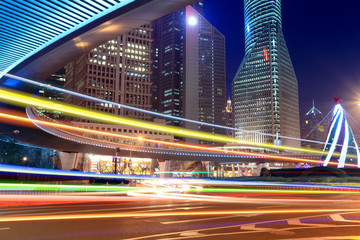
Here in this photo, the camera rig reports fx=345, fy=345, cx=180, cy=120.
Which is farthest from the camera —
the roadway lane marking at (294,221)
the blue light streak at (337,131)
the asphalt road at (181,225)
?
the blue light streak at (337,131)

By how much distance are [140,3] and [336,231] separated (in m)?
13.1

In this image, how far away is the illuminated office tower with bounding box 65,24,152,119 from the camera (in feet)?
526

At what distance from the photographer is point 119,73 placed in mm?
166250

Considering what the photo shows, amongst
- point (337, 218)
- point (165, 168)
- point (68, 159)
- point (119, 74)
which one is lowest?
point (337, 218)

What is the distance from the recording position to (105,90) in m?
162

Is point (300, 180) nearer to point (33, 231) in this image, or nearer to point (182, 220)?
point (182, 220)

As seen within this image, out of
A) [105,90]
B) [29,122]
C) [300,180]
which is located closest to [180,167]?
[105,90]

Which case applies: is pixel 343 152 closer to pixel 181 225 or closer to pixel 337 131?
pixel 337 131

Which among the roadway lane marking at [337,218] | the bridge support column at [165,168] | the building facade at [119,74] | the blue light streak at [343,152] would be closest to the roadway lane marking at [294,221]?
the roadway lane marking at [337,218]

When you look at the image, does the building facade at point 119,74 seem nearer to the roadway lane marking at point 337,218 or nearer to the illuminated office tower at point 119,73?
the illuminated office tower at point 119,73

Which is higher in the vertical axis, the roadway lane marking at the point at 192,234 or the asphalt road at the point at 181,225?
the roadway lane marking at the point at 192,234

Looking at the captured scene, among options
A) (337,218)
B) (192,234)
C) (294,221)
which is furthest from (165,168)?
(192,234)

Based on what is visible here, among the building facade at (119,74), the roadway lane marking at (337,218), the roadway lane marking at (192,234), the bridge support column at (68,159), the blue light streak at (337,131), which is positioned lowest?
the roadway lane marking at (337,218)

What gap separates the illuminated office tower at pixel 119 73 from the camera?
160m
